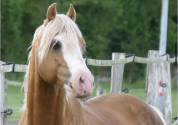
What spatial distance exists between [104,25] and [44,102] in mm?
34232

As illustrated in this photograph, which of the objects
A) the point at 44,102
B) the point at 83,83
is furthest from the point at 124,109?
the point at 83,83

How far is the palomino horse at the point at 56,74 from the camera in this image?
182 inches

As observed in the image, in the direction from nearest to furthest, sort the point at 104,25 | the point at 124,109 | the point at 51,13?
1. the point at 51,13
2. the point at 124,109
3. the point at 104,25

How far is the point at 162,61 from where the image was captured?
9773 mm

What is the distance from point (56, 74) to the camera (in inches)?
189

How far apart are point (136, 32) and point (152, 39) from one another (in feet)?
4.22

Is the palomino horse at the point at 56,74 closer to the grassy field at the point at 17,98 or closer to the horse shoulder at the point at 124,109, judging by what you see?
the horse shoulder at the point at 124,109

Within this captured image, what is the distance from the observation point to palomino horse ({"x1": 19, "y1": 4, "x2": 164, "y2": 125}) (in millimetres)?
4633

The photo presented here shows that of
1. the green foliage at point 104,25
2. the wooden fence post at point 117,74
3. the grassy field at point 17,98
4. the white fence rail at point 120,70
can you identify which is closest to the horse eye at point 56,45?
the white fence rail at point 120,70

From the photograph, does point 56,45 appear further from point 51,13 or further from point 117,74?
point 117,74

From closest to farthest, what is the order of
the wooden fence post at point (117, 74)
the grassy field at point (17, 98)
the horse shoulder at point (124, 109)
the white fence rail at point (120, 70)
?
the horse shoulder at point (124, 109) < the white fence rail at point (120, 70) < the wooden fence post at point (117, 74) < the grassy field at point (17, 98)

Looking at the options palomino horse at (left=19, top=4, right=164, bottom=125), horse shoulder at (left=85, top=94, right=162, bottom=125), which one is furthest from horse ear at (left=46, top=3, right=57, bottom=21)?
horse shoulder at (left=85, top=94, right=162, bottom=125)

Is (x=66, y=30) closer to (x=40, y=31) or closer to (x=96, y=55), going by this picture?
(x=40, y=31)

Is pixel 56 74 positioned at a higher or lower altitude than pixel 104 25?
lower
